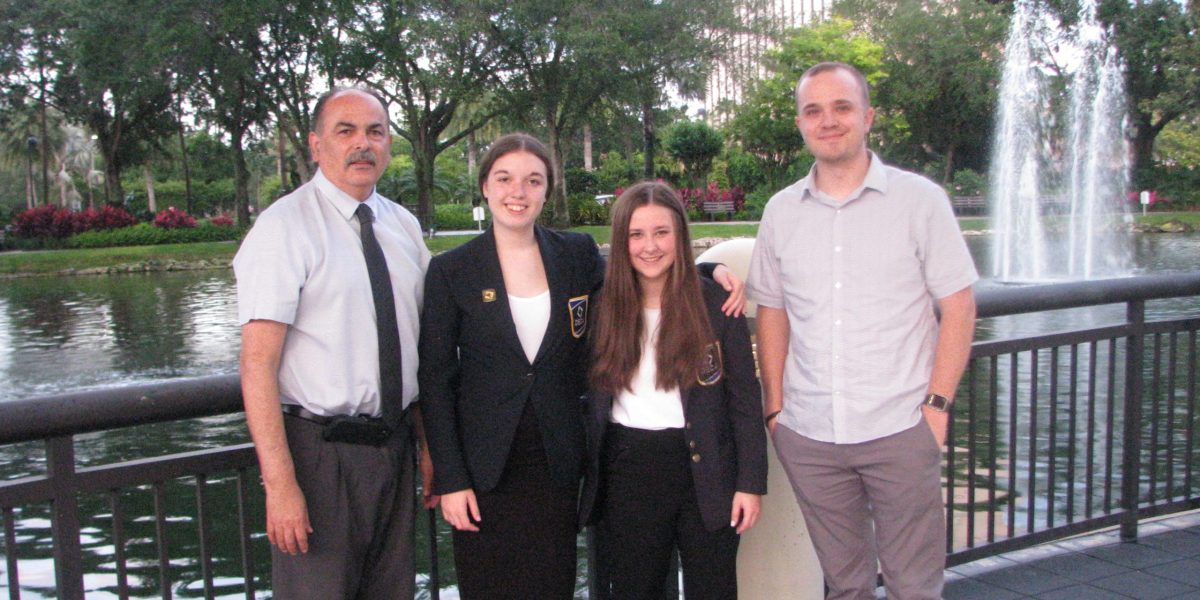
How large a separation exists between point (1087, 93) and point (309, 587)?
52.1 meters

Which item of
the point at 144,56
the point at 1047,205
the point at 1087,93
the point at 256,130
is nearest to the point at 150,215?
the point at 256,130

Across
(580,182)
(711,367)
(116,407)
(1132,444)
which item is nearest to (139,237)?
(580,182)

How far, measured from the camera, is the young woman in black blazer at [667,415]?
287 centimetres

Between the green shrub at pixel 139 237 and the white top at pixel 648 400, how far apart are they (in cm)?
3414

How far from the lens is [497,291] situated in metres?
2.81

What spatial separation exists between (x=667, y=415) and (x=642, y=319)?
0.28 metres

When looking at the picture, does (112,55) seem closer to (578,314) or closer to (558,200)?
(558,200)

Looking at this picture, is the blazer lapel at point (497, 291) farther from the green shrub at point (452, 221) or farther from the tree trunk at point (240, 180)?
the green shrub at point (452, 221)

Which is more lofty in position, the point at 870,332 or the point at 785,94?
the point at 785,94

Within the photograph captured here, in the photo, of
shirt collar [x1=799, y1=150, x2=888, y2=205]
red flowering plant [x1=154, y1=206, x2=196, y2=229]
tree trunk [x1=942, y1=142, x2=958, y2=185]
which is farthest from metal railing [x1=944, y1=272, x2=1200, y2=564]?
tree trunk [x1=942, y1=142, x2=958, y2=185]

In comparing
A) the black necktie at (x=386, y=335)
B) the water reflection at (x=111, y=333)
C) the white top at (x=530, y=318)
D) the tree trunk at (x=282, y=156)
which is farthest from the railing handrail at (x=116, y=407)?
the tree trunk at (x=282, y=156)

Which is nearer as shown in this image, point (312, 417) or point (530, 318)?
point (312, 417)

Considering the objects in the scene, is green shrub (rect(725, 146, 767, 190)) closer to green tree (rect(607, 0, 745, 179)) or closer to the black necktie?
green tree (rect(607, 0, 745, 179))

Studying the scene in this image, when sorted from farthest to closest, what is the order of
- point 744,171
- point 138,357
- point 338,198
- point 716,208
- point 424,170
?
1. point 744,171
2. point 716,208
3. point 424,170
4. point 138,357
5. point 338,198
